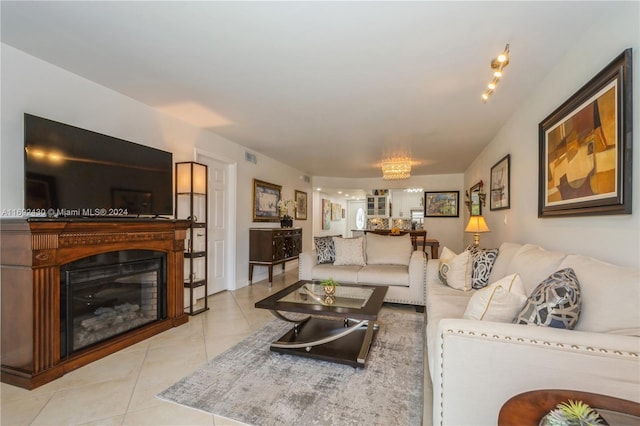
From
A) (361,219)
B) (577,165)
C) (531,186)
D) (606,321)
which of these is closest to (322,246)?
(531,186)

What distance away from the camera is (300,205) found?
7324 mm

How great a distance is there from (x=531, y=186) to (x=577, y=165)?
0.89 m

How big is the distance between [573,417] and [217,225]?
4426 mm

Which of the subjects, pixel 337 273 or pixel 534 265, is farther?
pixel 337 273

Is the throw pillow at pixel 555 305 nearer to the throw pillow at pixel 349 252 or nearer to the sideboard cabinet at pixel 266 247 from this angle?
Answer: the throw pillow at pixel 349 252

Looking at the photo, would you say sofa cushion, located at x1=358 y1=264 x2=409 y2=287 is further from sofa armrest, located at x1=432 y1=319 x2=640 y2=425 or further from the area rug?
sofa armrest, located at x1=432 y1=319 x2=640 y2=425

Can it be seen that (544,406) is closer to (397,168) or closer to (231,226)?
(231,226)

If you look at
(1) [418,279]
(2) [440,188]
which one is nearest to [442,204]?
(2) [440,188]

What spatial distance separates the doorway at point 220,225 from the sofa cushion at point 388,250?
87.0 inches

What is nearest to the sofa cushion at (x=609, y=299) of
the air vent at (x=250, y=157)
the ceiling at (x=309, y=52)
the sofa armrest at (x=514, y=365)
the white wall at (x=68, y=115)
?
the sofa armrest at (x=514, y=365)

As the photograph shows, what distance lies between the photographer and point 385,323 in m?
3.24

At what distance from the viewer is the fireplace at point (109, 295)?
2250mm

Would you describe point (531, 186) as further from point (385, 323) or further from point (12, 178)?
point (12, 178)

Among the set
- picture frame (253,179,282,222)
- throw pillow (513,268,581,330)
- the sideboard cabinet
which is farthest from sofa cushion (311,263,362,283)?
throw pillow (513,268,581,330)
